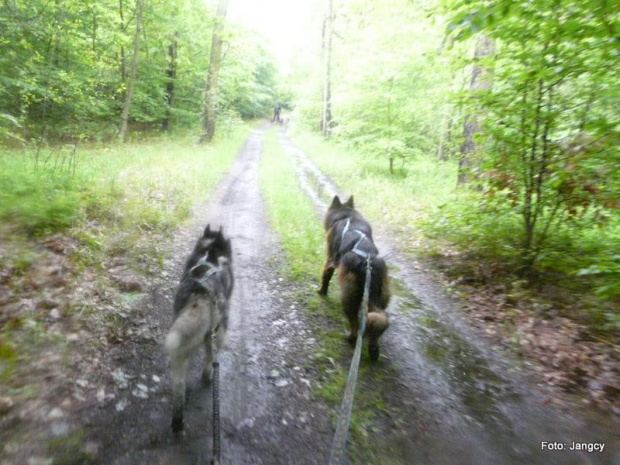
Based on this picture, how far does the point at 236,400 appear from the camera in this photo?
11.0 ft

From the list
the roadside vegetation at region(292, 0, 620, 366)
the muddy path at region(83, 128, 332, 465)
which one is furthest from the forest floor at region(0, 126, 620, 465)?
the roadside vegetation at region(292, 0, 620, 366)

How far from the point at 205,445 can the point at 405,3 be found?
1333 centimetres

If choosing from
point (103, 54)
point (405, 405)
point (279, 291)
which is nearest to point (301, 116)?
point (103, 54)

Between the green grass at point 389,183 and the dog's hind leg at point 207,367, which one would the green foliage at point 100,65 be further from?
the dog's hind leg at point 207,367

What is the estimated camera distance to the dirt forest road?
2.86m

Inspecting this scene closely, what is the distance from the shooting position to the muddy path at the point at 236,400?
9.11ft

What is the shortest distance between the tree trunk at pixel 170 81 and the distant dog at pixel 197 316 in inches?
682

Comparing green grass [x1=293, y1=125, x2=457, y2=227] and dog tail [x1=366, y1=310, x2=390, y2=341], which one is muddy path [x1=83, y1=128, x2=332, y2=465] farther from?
green grass [x1=293, y1=125, x2=457, y2=227]

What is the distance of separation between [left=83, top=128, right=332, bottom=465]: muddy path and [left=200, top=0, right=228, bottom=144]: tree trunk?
46.7ft

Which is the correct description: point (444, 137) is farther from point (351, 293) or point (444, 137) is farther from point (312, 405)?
point (312, 405)

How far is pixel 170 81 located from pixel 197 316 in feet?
60.1

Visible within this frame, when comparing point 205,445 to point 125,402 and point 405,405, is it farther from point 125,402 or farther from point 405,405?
point 405,405

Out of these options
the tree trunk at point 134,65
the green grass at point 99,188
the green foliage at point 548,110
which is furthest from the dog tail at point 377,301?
the tree trunk at point 134,65

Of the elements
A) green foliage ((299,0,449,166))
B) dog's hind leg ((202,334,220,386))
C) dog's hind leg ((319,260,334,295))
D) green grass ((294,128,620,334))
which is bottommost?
dog's hind leg ((202,334,220,386))
